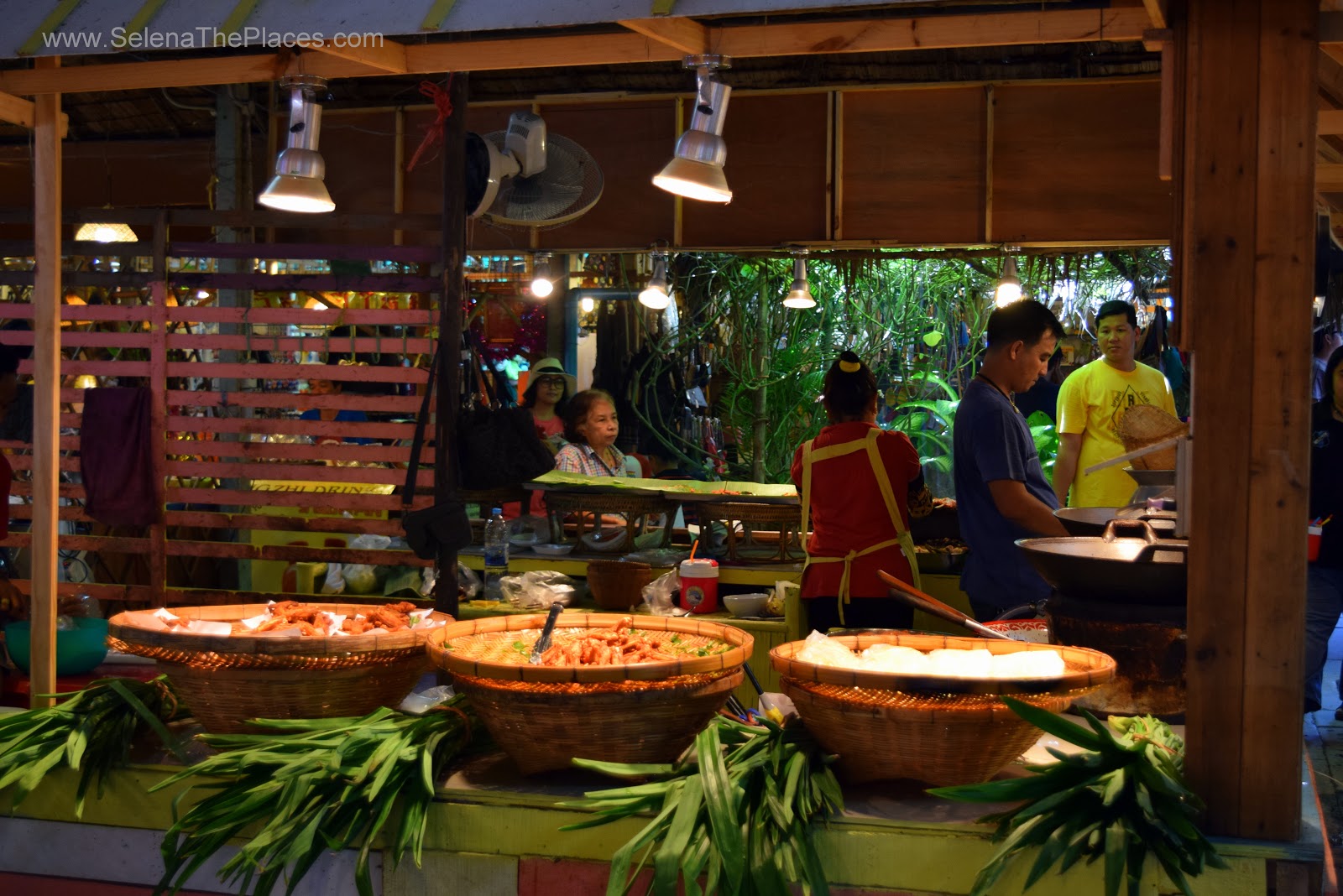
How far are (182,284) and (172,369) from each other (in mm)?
387

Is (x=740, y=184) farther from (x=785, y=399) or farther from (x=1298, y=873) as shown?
(x=1298, y=873)

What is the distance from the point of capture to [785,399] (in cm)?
976

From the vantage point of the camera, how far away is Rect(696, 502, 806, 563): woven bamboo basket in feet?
19.7

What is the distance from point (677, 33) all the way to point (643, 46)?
0.24 meters

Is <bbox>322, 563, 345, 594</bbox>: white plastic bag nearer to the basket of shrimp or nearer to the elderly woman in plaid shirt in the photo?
the elderly woman in plaid shirt

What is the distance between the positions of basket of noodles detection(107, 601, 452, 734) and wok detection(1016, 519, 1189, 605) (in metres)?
A: 1.46

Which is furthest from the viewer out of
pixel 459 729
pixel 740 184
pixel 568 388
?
pixel 568 388

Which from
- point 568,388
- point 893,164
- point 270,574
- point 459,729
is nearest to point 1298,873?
point 459,729

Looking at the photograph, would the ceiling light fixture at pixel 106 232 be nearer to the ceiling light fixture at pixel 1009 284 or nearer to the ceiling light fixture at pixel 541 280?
the ceiling light fixture at pixel 541 280

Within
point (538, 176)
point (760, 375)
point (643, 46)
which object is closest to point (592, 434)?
point (538, 176)

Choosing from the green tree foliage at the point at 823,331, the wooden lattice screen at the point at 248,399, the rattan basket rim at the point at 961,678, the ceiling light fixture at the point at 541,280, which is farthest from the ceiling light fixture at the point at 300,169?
the green tree foliage at the point at 823,331

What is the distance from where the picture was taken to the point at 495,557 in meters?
6.22

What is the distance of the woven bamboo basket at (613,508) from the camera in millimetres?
6188

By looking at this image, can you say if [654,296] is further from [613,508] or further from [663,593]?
[663,593]
